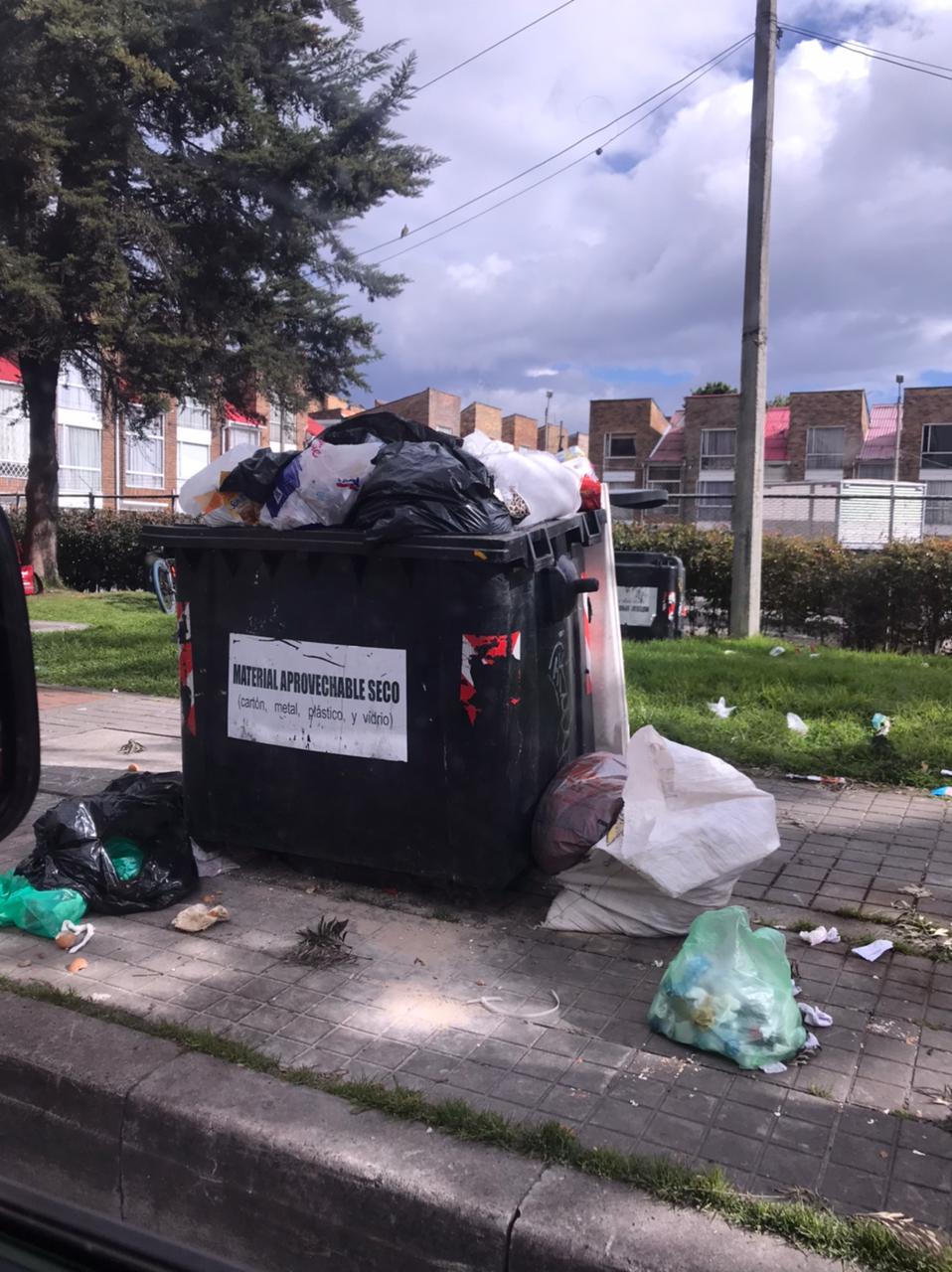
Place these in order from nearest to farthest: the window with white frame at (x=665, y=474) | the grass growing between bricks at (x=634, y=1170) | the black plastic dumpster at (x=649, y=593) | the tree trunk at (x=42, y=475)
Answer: the grass growing between bricks at (x=634, y=1170) < the black plastic dumpster at (x=649, y=593) < the tree trunk at (x=42, y=475) < the window with white frame at (x=665, y=474)

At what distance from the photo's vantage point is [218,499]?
4215 mm

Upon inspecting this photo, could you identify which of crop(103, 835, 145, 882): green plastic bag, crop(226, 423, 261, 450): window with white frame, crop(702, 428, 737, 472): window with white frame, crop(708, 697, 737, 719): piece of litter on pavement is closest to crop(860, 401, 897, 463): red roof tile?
crop(702, 428, 737, 472): window with white frame

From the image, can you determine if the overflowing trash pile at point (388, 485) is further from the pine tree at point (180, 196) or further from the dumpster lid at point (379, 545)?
the pine tree at point (180, 196)

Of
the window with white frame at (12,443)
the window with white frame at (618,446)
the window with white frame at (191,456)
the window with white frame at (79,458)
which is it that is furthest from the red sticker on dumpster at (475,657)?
the window with white frame at (618,446)

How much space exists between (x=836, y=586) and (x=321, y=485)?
325 inches

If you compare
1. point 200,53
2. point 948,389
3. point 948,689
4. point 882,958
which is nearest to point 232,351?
point 200,53

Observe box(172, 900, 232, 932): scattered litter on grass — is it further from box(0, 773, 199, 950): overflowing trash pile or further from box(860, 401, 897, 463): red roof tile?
box(860, 401, 897, 463): red roof tile

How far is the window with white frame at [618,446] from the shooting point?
5375 cm

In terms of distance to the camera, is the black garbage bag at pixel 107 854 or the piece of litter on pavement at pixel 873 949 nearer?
the piece of litter on pavement at pixel 873 949

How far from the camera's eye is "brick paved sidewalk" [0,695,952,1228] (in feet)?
8.27

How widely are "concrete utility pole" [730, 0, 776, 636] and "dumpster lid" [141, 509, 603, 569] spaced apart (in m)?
6.64

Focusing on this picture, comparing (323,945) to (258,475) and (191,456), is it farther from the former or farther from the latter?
(191,456)

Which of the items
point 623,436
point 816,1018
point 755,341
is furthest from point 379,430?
point 623,436

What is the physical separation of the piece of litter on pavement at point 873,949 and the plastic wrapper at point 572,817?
3.18 ft
